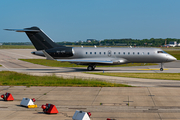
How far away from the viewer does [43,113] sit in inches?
539

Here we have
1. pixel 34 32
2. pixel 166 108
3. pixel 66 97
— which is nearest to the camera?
pixel 166 108

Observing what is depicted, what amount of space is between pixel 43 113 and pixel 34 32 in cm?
2495

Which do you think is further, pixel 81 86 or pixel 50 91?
pixel 81 86

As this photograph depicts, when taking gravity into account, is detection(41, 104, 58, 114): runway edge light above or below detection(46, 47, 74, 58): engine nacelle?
below

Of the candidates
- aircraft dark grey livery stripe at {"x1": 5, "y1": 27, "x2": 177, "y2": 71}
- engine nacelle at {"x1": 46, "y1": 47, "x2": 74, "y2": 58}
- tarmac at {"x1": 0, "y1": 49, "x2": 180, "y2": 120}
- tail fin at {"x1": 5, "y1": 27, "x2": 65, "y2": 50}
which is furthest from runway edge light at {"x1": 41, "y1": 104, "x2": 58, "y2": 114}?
tail fin at {"x1": 5, "y1": 27, "x2": 65, "y2": 50}

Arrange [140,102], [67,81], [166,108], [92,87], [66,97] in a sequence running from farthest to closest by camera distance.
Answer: [67,81]
[92,87]
[66,97]
[140,102]
[166,108]

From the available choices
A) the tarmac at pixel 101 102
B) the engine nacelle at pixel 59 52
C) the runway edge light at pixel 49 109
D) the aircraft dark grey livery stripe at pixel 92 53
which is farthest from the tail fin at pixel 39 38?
the runway edge light at pixel 49 109

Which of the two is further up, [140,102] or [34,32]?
[34,32]

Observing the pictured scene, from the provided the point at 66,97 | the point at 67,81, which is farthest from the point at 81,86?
the point at 66,97

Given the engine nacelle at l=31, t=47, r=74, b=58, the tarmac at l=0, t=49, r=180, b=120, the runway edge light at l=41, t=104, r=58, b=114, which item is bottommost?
the tarmac at l=0, t=49, r=180, b=120

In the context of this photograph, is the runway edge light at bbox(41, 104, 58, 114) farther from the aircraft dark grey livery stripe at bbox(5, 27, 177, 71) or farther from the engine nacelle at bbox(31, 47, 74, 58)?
the engine nacelle at bbox(31, 47, 74, 58)

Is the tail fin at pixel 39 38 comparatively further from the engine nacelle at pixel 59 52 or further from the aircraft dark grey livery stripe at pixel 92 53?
the engine nacelle at pixel 59 52

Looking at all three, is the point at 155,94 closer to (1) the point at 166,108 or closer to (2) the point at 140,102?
(2) the point at 140,102

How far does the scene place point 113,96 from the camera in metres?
18.2
